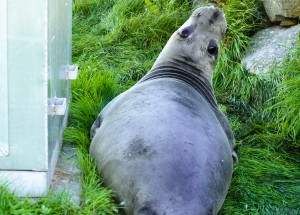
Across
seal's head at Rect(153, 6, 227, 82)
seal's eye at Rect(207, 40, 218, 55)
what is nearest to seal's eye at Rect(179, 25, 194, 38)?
seal's head at Rect(153, 6, 227, 82)

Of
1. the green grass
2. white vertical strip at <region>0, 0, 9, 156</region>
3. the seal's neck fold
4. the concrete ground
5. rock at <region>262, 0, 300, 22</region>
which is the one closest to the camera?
white vertical strip at <region>0, 0, 9, 156</region>

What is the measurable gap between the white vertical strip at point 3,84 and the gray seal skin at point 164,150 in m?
0.74

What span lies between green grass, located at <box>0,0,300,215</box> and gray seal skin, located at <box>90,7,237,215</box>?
0.67ft

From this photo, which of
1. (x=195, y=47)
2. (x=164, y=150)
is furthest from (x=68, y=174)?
(x=195, y=47)

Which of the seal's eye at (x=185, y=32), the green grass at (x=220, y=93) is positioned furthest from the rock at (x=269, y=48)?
the seal's eye at (x=185, y=32)

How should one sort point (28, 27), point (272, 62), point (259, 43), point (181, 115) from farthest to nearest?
point (259, 43), point (272, 62), point (181, 115), point (28, 27)

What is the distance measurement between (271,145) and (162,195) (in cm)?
245

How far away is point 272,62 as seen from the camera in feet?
25.6

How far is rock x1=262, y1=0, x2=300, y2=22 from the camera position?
8.32 meters

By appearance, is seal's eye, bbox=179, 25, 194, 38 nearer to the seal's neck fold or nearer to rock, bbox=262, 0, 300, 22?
the seal's neck fold

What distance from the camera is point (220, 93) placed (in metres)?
7.86

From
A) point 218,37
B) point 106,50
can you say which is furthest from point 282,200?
point 106,50

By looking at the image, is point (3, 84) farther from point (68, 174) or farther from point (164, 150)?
point (164, 150)

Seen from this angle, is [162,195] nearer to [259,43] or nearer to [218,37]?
[218,37]
